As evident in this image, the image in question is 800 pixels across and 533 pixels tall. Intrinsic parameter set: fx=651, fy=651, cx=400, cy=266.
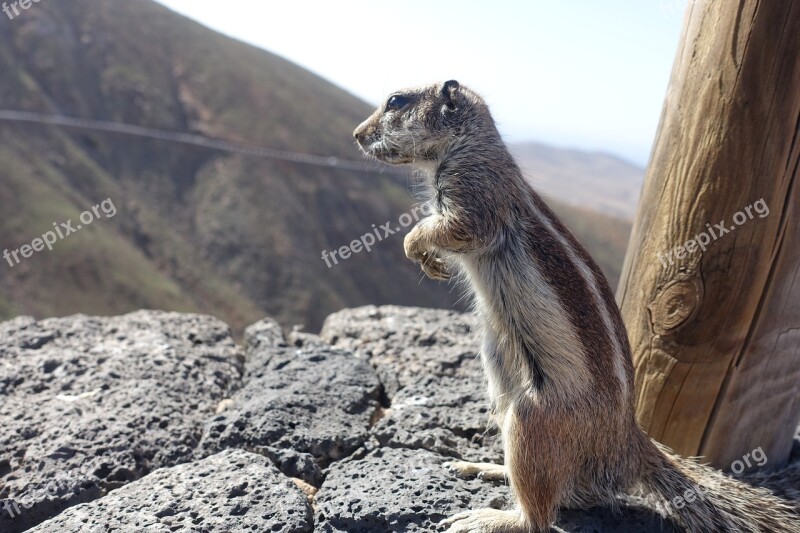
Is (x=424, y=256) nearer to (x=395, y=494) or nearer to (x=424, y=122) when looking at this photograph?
(x=424, y=122)

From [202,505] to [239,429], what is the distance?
0.62m

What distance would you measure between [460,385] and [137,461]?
2010mm

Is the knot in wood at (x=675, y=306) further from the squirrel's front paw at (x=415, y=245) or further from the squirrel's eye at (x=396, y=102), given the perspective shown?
the squirrel's eye at (x=396, y=102)

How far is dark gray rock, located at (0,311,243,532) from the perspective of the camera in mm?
3420

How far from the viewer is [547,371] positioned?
3160 millimetres

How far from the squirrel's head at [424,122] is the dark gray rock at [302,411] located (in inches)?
56.7

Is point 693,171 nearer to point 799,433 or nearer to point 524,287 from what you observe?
point 524,287

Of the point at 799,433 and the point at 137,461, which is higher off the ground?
the point at 137,461

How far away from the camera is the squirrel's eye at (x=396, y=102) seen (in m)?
4.16

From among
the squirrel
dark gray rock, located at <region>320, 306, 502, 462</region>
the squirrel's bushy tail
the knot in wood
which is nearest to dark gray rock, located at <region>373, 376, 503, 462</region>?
dark gray rock, located at <region>320, 306, 502, 462</region>

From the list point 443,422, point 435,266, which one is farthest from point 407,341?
point 435,266

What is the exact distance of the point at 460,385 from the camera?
4324 mm

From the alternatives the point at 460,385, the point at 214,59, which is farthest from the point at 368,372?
the point at 214,59

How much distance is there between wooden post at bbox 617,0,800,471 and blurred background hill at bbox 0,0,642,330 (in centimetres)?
3362
